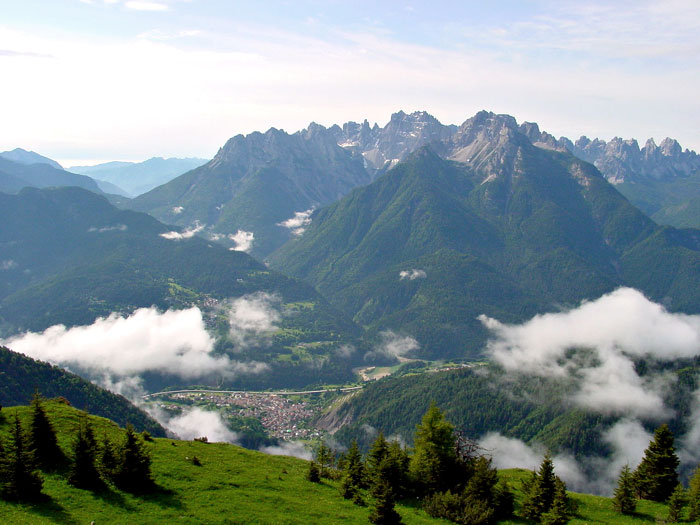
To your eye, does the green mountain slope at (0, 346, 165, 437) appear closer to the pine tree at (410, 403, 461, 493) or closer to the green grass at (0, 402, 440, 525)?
the green grass at (0, 402, 440, 525)

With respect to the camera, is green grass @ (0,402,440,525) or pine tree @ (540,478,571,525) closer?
green grass @ (0,402,440,525)

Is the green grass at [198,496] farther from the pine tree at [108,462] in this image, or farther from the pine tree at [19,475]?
the pine tree at [108,462]

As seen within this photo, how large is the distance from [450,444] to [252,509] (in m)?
29.5

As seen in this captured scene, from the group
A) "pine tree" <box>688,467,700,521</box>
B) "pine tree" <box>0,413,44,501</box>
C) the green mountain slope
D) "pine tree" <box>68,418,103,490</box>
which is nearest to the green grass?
"pine tree" <box>68,418,103,490</box>

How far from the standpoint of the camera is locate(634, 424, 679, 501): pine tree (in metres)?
77.9

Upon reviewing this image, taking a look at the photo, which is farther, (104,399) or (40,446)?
(104,399)

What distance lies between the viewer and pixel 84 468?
2340 inches

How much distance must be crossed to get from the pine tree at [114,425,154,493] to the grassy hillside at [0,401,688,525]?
4.01 ft

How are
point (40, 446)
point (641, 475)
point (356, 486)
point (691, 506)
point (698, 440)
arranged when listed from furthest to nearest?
point (698, 440) → point (641, 475) → point (356, 486) → point (691, 506) → point (40, 446)

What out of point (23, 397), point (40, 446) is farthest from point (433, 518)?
point (23, 397)

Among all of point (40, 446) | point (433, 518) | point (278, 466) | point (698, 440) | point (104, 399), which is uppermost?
point (40, 446)

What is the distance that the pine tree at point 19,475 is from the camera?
53562 mm

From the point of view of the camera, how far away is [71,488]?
191ft

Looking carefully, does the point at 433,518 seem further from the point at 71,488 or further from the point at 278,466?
the point at 71,488
